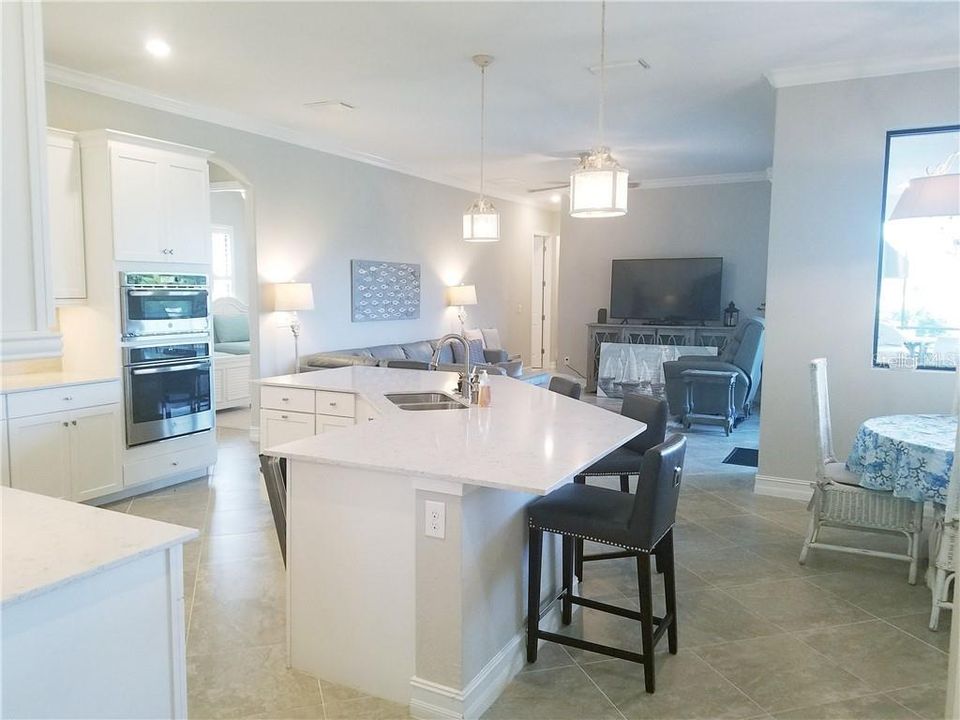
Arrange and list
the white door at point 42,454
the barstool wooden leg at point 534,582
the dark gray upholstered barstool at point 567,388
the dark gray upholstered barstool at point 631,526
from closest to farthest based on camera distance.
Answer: the dark gray upholstered barstool at point 631,526 < the barstool wooden leg at point 534,582 < the white door at point 42,454 < the dark gray upholstered barstool at point 567,388

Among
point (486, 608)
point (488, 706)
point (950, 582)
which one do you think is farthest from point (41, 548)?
point (950, 582)

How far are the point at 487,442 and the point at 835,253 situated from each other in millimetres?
3207

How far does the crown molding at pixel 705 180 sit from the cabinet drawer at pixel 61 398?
693 cm

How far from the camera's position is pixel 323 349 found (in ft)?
21.8

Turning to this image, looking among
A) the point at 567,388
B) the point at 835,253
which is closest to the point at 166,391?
the point at 567,388

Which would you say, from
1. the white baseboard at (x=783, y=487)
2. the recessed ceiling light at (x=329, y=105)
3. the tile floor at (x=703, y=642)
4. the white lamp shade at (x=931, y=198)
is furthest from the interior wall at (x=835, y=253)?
the recessed ceiling light at (x=329, y=105)

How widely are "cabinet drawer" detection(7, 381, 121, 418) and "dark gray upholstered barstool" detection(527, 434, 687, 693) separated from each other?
3022 mm

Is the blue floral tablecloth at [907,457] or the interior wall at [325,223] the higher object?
the interior wall at [325,223]

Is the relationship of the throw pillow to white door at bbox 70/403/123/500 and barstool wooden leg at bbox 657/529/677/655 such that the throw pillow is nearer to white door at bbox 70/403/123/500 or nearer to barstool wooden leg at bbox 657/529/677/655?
white door at bbox 70/403/123/500

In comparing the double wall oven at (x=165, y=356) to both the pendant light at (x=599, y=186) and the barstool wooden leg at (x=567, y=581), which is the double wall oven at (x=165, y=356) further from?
the barstool wooden leg at (x=567, y=581)

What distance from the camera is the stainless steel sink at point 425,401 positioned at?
3.50 m

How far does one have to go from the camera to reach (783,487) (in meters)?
4.68

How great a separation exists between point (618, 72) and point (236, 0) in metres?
2.32

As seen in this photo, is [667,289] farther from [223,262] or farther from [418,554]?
[418,554]
